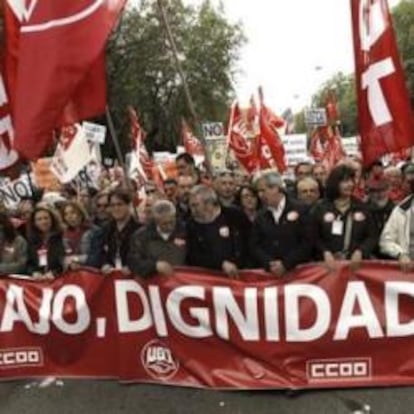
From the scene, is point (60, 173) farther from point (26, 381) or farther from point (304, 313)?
point (304, 313)

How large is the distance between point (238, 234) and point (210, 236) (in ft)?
0.92

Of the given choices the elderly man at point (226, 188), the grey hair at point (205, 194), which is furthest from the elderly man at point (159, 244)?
the elderly man at point (226, 188)

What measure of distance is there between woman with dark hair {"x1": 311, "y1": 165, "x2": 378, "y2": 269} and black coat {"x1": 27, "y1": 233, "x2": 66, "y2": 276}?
235 cm

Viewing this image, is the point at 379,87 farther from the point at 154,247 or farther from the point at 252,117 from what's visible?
the point at 252,117

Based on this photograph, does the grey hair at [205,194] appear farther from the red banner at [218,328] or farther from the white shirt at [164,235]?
the red banner at [218,328]

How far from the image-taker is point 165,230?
7672mm

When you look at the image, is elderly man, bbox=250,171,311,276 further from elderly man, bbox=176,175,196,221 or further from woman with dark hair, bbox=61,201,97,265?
woman with dark hair, bbox=61,201,97,265

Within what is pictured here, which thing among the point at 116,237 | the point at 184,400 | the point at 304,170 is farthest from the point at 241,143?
the point at 184,400

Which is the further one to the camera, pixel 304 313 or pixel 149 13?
pixel 149 13

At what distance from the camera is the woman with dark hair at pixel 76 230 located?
856cm

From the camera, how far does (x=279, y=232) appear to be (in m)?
7.46

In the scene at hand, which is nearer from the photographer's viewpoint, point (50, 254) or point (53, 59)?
point (53, 59)

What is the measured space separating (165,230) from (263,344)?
118 centimetres

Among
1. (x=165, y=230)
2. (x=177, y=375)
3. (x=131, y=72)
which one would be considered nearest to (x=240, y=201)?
(x=165, y=230)
